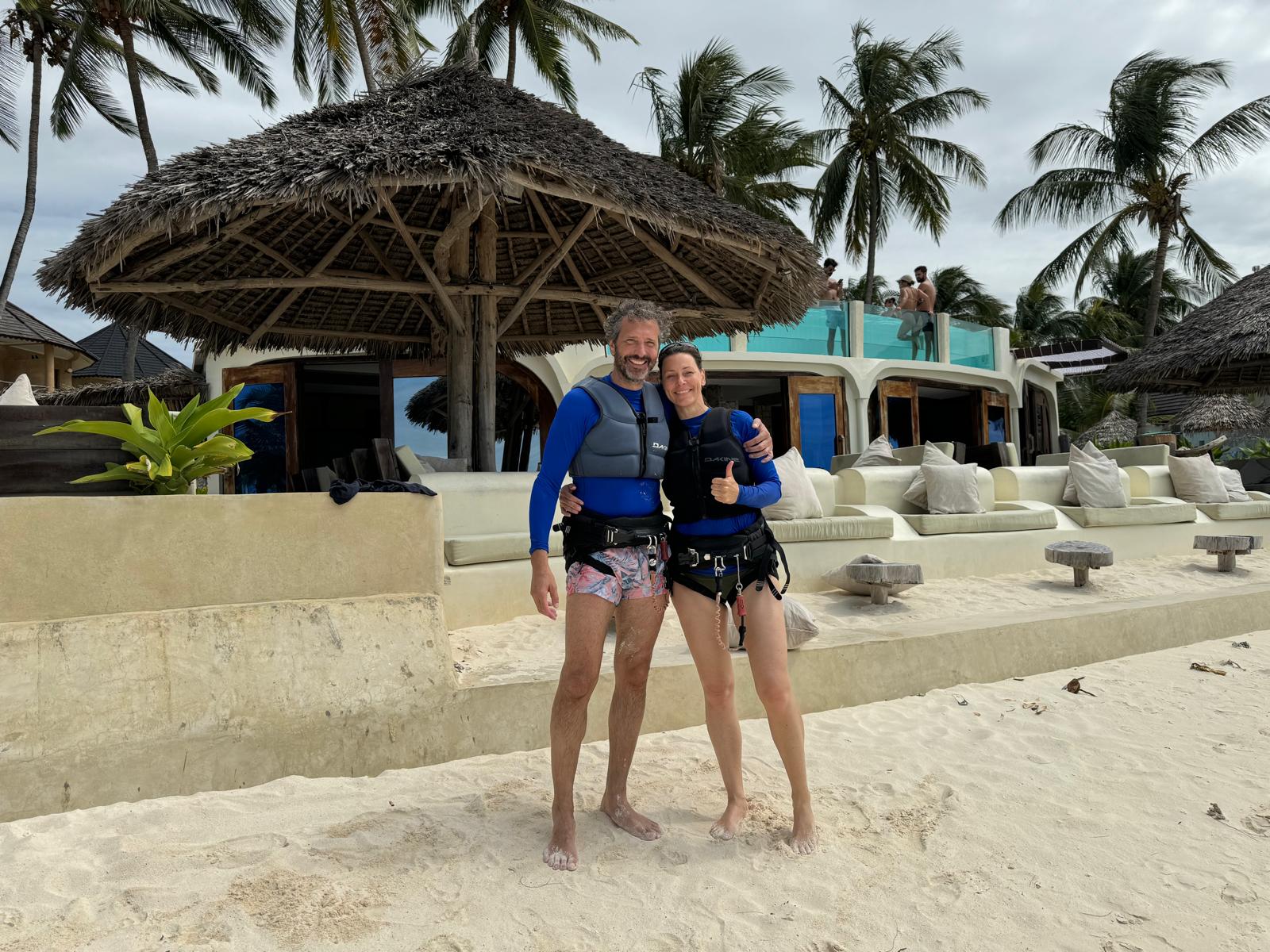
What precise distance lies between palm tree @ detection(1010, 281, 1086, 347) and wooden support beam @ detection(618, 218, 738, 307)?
2604 cm

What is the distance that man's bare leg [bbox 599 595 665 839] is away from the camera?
2.42 meters

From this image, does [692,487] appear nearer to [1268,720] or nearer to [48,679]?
[48,679]

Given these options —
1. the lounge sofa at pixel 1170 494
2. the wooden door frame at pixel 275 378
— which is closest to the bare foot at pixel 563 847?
the lounge sofa at pixel 1170 494

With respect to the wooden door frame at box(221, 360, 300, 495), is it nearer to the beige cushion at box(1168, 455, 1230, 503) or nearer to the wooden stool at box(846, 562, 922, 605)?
the wooden stool at box(846, 562, 922, 605)

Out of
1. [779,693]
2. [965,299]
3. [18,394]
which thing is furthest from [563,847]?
[965,299]

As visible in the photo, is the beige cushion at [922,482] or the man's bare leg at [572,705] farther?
the beige cushion at [922,482]

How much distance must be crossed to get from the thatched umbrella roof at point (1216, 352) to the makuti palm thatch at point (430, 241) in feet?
25.8

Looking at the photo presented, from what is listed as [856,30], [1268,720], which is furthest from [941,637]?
[856,30]

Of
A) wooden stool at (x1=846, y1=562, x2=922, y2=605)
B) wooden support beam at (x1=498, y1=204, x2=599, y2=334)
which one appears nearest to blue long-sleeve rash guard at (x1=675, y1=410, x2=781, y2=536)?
wooden stool at (x1=846, y1=562, x2=922, y2=605)

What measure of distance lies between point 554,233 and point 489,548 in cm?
294

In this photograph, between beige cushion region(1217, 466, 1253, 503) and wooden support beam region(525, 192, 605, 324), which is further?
beige cushion region(1217, 466, 1253, 503)

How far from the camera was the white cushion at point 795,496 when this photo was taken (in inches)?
244

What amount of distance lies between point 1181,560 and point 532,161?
7178 mm

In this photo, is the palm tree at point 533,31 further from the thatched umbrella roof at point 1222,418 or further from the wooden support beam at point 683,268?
the thatched umbrella roof at point 1222,418
